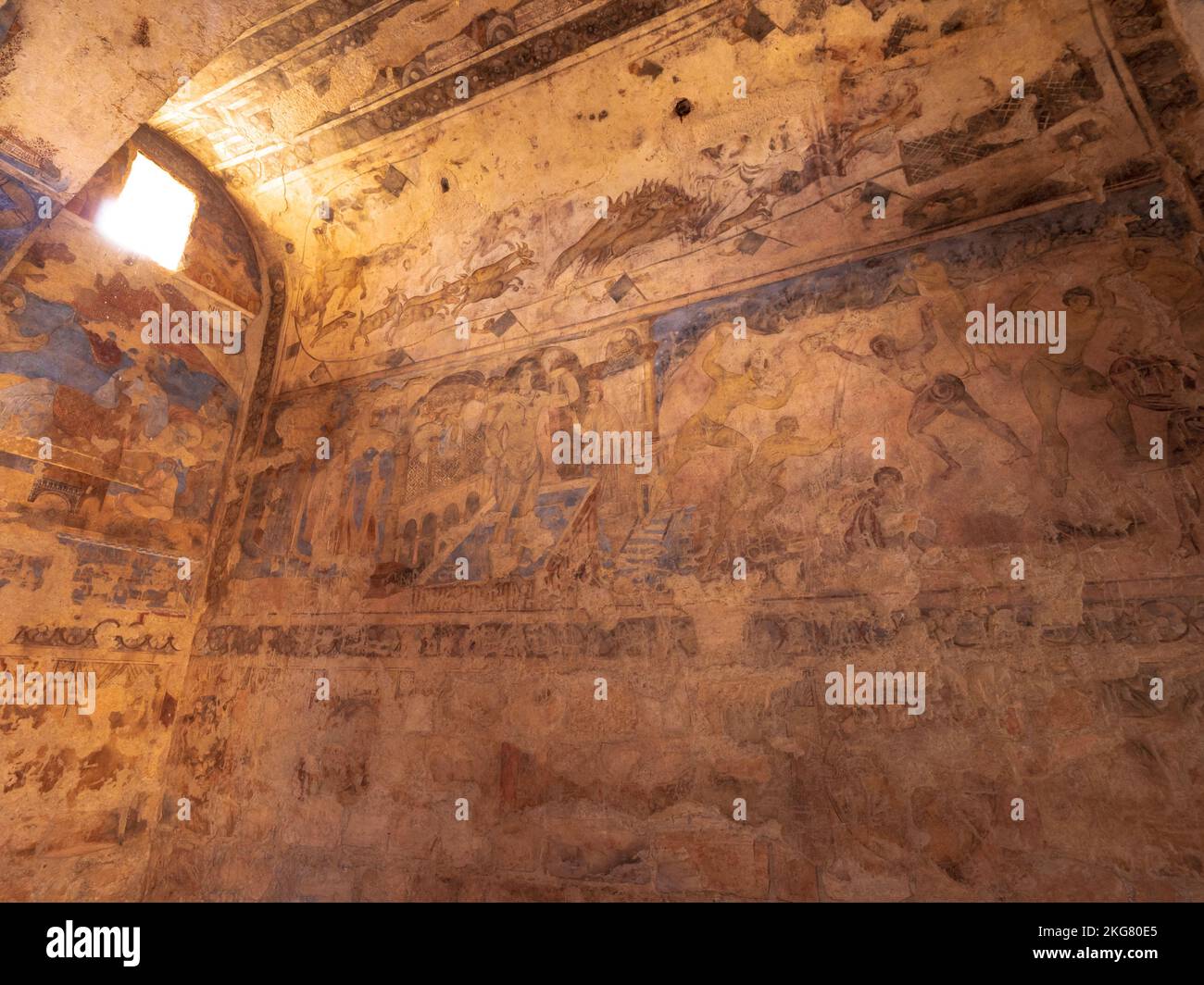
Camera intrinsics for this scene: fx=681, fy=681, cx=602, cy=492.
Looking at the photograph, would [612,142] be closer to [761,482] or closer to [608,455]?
[608,455]

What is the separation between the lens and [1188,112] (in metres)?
4.16

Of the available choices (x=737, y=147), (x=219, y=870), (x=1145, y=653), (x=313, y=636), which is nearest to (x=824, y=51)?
(x=737, y=147)

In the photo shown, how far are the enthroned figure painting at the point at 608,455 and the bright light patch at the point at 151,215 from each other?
0.04 metres

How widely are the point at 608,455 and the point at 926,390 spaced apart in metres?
2.33

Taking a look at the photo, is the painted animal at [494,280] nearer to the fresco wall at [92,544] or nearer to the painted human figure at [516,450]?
the painted human figure at [516,450]

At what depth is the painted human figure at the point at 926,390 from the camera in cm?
433

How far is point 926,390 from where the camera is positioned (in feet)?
14.9

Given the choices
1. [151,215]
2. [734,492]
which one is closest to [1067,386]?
[734,492]

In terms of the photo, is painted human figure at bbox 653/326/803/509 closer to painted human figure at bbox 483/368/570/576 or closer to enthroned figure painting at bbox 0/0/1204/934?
enthroned figure painting at bbox 0/0/1204/934

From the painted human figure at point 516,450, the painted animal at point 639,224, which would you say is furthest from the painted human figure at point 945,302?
the painted human figure at point 516,450

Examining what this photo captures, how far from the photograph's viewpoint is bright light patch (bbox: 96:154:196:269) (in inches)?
259

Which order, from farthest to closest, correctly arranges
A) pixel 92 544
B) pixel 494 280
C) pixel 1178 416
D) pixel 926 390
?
1. pixel 494 280
2. pixel 92 544
3. pixel 926 390
4. pixel 1178 416

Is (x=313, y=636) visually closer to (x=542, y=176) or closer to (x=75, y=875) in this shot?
(x=75, y=875)

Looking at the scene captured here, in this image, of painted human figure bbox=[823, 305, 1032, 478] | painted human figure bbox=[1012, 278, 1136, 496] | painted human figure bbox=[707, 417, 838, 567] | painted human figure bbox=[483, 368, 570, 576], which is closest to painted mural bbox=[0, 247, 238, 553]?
painted human figure bbox=[483, 368, 570, 576]
